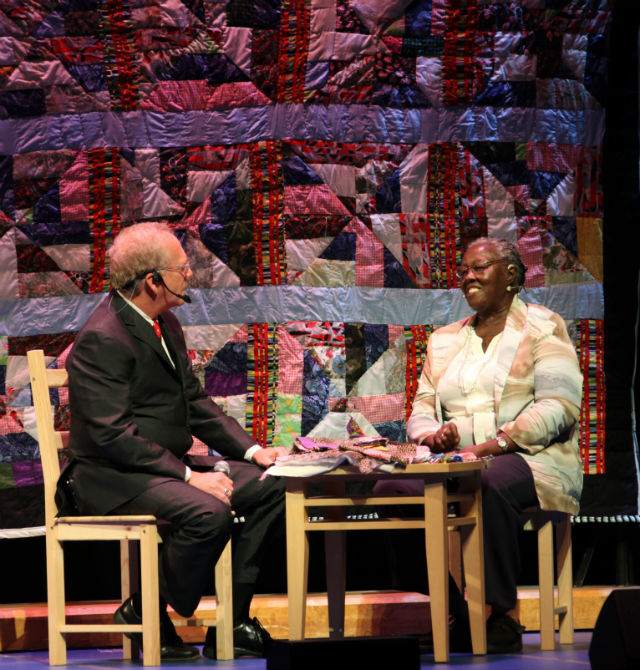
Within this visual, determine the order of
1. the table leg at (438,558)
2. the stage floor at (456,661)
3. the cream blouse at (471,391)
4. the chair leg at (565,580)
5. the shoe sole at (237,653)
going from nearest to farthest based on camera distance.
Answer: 1. the stage floor at (456,661)
2. the table leg at (438,558)
3. the shoe sole at (237,653)
4. the chair leg at (565,580)
5. the cream blouse at (471,391)

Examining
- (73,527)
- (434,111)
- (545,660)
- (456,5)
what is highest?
(456,5)

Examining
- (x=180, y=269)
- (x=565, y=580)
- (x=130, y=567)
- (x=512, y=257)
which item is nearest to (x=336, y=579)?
(x=130, y=567)

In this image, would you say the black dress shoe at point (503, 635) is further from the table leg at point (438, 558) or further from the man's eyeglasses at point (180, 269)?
the man's eyeglasses at point (180, 269)

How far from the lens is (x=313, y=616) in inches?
154

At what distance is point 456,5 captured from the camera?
4.46 m

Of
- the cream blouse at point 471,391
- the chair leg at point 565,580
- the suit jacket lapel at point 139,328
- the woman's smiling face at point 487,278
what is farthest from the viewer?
the woman's smiling face at point 487,278

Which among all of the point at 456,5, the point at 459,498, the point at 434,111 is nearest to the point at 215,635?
the point at 459,498

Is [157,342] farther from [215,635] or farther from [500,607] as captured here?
[500,607]

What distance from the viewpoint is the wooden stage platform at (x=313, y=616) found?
149 inches

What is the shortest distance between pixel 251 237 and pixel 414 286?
708mm

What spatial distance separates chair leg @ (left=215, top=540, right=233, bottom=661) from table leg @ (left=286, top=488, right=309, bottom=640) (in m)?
0.23

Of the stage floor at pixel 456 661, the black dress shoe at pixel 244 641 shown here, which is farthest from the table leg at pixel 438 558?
the black dress shoe at pixel 244 641

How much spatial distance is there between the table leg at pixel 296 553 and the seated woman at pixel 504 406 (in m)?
0.59

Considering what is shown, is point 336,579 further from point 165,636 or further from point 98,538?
point 98,538
